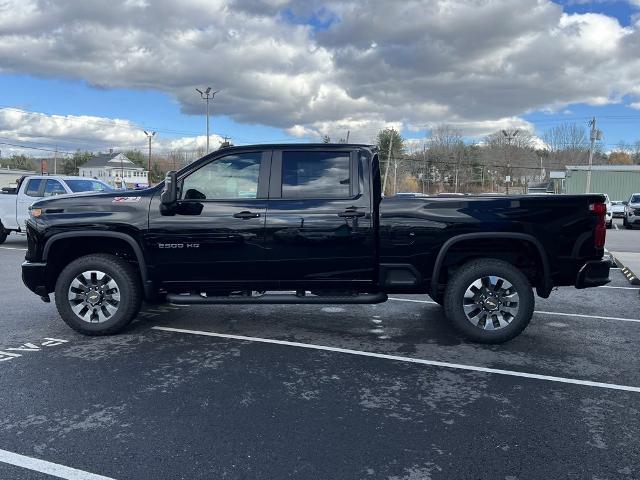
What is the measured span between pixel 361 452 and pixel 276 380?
134 centimetres

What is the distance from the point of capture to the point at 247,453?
3186mm

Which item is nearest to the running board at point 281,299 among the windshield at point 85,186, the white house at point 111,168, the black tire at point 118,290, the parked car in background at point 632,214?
the black tire at point 118,290

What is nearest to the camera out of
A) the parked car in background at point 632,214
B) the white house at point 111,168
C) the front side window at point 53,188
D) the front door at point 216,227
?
the front door at point 216,227

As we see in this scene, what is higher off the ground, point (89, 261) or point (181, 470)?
point (89, 261)

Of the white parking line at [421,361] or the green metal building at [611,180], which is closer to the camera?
the white parking line at [421,361]

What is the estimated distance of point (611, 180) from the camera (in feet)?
156

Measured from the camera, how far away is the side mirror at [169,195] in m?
5.23

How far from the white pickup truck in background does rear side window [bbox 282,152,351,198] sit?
8.98m

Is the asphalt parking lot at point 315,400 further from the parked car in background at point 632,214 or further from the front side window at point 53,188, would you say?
the parked car in background at point 632,214

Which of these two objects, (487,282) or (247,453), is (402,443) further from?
(487,282)

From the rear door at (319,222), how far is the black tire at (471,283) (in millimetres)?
855

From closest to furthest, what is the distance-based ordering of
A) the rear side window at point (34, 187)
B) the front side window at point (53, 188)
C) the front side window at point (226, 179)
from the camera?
the front side window at point (226, 179)
the front side window at point (53, 188)
the rear side window at point (34, 187)

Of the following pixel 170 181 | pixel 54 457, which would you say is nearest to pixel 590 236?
pixel 170 181

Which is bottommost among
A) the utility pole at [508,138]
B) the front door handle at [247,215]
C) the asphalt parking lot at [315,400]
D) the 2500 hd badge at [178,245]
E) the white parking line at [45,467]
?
the white parking line at [45,467]
